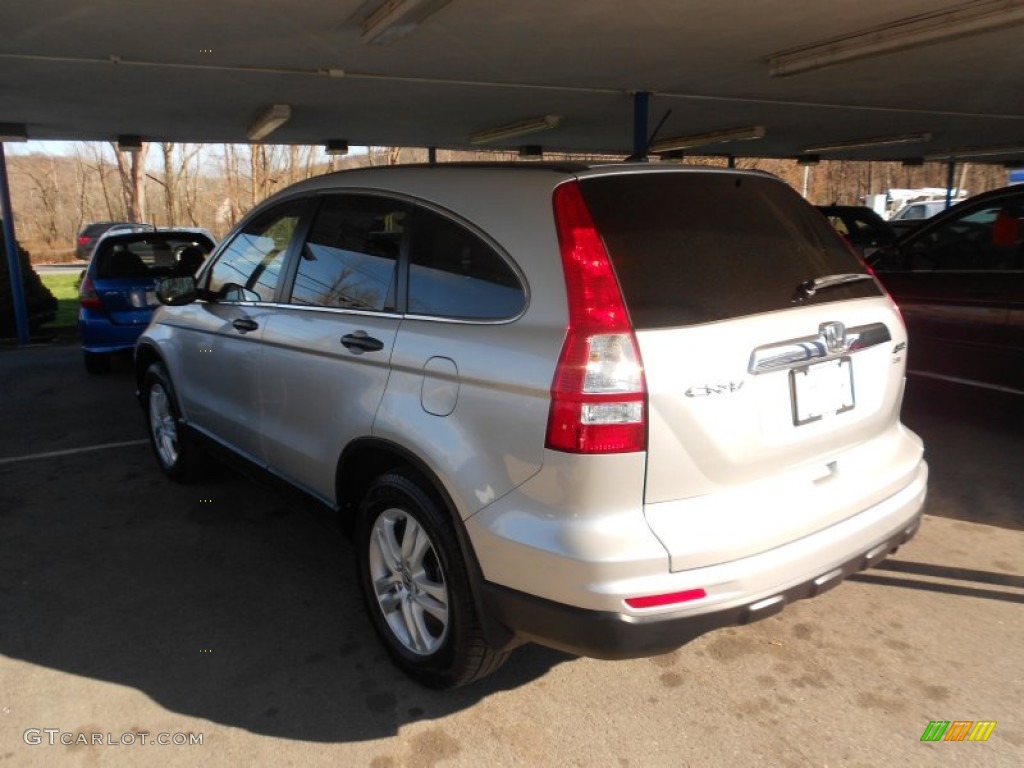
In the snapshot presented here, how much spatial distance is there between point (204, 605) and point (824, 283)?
292cm

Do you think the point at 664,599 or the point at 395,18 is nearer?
the point at 664,599

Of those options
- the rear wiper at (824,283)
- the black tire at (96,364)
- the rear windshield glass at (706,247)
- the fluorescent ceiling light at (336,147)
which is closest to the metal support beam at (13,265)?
the black tire at (96,364)

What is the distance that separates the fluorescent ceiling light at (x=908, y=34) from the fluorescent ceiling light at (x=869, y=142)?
7231 mm

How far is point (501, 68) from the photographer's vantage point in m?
7.28

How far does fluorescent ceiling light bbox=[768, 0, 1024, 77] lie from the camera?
5.41m

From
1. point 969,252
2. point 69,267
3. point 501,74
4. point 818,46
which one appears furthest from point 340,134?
point 69,267

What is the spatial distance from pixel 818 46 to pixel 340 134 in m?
7.88

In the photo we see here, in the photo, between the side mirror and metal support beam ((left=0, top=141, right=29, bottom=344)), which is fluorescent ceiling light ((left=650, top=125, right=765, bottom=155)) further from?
metal support beam ((left=0, top=141, right=29, bottom=344))

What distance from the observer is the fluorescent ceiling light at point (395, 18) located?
196 inches

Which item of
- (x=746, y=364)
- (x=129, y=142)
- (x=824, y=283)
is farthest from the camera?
(x=129, y=142)

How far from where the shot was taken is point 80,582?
11.9ft

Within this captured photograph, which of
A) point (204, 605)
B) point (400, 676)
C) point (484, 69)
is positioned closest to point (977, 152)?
point (484, 69)

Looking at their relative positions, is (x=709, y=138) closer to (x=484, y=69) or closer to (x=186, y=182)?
(x=484, y=69)

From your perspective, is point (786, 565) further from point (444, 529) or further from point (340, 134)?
point (340, 134)
